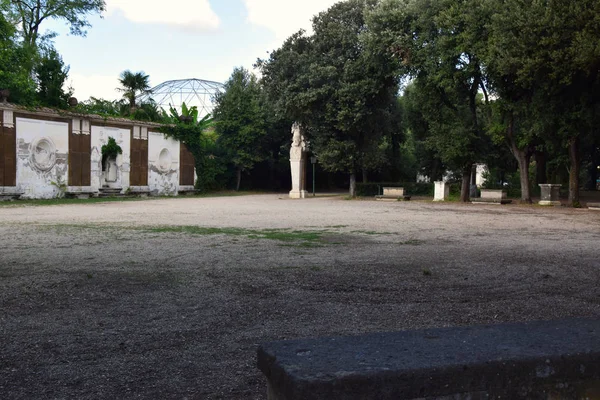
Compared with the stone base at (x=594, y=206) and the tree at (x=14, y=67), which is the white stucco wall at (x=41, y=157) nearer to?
the tree at (x=14, y=67)

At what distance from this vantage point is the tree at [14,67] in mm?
26870

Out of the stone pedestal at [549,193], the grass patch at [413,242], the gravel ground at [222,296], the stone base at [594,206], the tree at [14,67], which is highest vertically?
the tree at [14,67]

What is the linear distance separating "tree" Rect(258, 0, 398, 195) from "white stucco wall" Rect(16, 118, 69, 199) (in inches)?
511

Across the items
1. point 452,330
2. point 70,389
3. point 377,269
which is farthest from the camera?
point 377,269

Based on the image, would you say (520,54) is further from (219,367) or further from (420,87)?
(219,367)

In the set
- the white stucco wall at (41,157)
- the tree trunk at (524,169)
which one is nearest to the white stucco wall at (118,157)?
the white stucco wall at (41,157)

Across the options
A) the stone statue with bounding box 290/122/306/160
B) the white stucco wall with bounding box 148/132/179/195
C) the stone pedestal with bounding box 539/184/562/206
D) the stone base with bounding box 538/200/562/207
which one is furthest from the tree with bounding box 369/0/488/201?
the white stucco wall with bounding box 148/132/179/195

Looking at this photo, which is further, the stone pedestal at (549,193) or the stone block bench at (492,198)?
the stone block bench at (492,198)

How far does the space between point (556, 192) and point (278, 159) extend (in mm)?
22921

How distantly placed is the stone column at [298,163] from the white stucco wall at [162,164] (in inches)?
315

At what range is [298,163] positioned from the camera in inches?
1384


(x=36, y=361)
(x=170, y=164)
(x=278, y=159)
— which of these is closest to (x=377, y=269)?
(x=36, y=361)

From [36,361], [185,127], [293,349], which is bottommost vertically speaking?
[36,361]

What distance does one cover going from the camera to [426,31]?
27.8 meters
